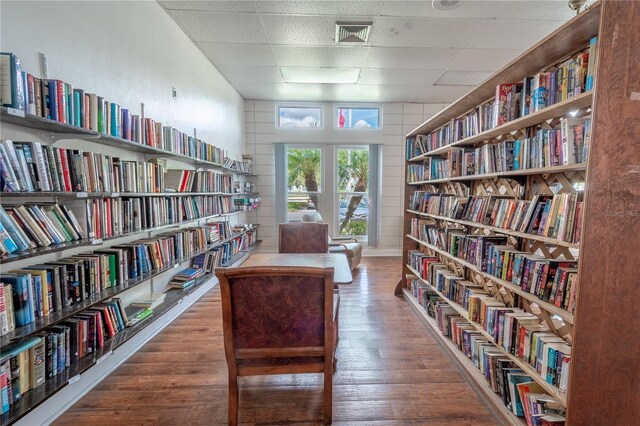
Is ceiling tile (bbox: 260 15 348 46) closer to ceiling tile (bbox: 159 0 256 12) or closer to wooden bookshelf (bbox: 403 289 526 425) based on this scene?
ceiling tile (bbox: 159 0 256 12)

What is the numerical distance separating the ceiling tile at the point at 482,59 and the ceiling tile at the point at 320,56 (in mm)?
1255

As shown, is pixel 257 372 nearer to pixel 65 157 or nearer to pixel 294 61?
pixel 65 157

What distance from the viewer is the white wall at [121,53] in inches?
60.1

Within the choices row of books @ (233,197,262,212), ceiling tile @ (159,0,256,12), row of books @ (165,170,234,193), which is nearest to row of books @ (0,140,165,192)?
row of books @ (165,170,234,193)

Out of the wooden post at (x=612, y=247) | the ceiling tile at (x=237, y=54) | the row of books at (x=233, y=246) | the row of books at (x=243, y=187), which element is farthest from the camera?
the row of books at (x=243, y=187)

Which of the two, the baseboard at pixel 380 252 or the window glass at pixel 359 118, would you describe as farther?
the baseboard at pixel 380 252

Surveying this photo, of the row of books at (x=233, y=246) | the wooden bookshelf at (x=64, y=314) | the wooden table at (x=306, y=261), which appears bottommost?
the row of books at (x=233, y=246)

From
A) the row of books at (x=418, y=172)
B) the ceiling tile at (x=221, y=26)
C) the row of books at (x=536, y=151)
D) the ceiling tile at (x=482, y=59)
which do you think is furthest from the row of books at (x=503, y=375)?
the ceiling tile at (x=221, y=26)

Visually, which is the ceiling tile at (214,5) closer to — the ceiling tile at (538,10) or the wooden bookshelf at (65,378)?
the ceiling tile at (538,10)

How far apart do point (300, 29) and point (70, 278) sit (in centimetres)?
287

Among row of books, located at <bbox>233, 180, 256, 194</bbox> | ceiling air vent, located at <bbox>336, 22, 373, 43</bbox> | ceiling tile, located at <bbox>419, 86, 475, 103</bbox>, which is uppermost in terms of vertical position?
ceiling tile, located at <bbox>419, 86, 475, 103</bbox>

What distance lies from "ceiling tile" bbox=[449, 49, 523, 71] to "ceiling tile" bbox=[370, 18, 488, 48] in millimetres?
301

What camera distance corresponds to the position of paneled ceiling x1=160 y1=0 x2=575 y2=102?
2.67 metres

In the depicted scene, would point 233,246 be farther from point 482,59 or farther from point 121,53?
point 482,59
